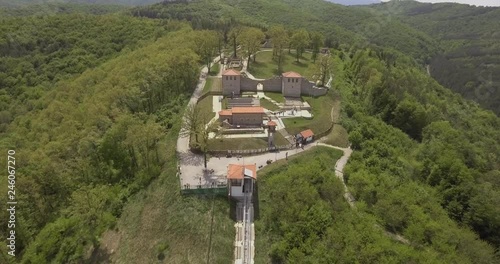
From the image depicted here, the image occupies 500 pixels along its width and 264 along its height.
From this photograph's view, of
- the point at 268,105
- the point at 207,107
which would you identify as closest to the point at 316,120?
the point at 268,105

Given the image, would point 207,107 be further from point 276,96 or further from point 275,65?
point 275,65

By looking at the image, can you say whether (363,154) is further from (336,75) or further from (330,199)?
(336,75)

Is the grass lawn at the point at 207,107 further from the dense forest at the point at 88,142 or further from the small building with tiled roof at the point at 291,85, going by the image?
the small building with tiled roof at the point at 291,85

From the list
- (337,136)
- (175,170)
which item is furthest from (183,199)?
(337,136)

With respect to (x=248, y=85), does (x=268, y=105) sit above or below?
below

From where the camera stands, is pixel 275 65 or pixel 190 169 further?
pixel 275 65

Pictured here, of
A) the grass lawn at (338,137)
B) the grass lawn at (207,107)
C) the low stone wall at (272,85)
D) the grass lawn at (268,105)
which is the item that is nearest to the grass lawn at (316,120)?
the grass lawn at (338,137)

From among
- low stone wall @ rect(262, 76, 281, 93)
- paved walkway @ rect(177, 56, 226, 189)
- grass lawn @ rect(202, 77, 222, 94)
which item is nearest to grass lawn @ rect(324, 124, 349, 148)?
low stone wall @ rect(262, 76, 281, 93)
